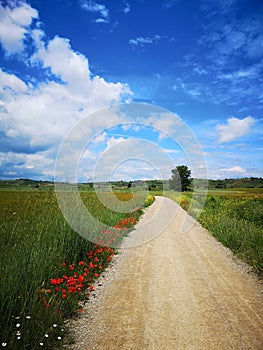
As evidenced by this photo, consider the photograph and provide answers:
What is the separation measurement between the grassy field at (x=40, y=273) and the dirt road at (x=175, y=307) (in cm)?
40

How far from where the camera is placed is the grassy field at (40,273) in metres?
3.56

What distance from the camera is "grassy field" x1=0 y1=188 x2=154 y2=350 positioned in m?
3.56

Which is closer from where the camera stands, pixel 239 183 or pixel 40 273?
pixel 40 273

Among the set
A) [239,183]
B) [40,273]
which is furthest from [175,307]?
[239,183]

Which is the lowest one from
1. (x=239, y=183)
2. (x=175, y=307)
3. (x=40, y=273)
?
(x=175, y=307)

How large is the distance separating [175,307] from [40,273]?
8.01ft

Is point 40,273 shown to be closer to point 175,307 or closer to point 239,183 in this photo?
point 175,307

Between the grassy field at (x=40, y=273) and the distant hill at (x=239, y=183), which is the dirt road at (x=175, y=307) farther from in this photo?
the distant hill at (x=239, y=183)

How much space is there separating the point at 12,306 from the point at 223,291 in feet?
12.8

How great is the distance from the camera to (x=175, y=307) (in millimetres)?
4586

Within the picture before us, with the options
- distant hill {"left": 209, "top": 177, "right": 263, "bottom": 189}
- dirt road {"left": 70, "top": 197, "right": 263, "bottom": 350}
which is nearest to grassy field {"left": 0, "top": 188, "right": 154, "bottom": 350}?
dirt road {"left": 70, "top": 197, "right": 263, "bottom": 350}

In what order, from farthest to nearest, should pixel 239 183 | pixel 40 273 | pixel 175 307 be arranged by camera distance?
pixel 239 183, pixel 40 273, pixel 175 307

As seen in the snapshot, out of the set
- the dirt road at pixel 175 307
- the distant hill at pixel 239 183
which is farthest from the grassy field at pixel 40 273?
the distant hill at pixel 239 183

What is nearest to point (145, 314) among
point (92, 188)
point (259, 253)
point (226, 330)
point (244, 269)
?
point (226, 330)
